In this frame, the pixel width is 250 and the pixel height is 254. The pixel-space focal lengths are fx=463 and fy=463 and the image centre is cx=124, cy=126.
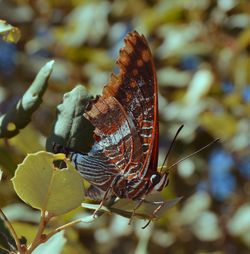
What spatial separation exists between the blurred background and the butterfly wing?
3.48 feet

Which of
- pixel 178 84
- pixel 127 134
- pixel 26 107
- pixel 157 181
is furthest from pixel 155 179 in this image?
pixel 178 84

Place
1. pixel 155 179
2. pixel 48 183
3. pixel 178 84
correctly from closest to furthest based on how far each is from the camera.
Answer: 1. pixel 48 183
2. pixel 155 179
3. pixel 178 84

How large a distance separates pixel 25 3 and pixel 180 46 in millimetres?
1201

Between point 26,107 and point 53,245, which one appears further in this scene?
point 26,107

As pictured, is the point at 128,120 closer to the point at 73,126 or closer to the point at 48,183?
the point at 73,126

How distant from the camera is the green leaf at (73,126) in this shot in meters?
1.21

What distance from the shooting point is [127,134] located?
1.27 metres

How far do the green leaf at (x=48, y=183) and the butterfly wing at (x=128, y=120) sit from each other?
20 centimetres

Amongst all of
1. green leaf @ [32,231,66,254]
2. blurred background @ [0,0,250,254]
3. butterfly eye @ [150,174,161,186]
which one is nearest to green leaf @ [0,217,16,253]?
green leaf @ [32,231,66,254]

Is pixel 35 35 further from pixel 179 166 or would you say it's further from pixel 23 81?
pixel 179 166

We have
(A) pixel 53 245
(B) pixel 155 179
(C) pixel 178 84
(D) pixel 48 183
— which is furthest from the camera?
(C) pixel 178 84

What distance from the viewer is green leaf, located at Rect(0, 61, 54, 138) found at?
124cm

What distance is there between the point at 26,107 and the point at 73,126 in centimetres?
15

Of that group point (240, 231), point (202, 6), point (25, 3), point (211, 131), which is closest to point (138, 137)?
point (211, 131)
